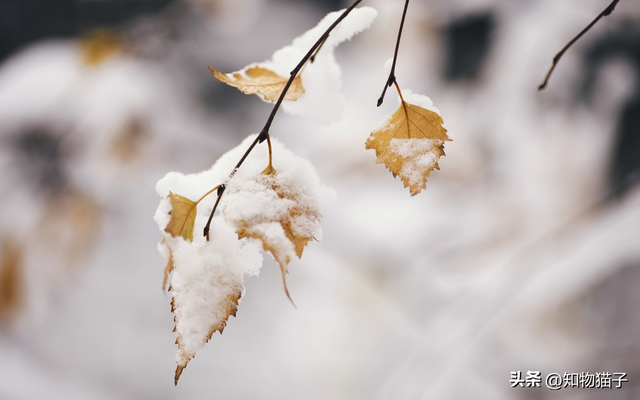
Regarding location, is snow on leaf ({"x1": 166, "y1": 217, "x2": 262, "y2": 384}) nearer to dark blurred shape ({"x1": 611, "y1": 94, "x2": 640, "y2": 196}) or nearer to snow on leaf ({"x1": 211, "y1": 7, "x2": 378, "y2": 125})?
snow on leaf ({"x1": 211, "y1": 7, "x2": 378, "y2": 125})

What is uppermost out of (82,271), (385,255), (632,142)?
(632,142)

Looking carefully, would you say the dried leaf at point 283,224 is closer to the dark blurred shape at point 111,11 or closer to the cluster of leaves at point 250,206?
the cluster of leaves at point 250,206

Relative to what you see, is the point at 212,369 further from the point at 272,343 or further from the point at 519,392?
the point at 519,392

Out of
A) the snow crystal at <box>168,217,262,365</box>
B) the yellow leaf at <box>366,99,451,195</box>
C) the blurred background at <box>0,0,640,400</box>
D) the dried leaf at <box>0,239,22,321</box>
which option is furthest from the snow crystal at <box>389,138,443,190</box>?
the dried leaf at <box>0,239,22,321</box>

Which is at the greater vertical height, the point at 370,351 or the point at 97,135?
the point at 97,135

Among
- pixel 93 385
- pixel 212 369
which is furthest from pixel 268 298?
pixel 93 385

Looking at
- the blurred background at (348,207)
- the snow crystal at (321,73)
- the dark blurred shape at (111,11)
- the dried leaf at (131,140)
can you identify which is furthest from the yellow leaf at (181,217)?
the dark blurred shape at (111,11)
